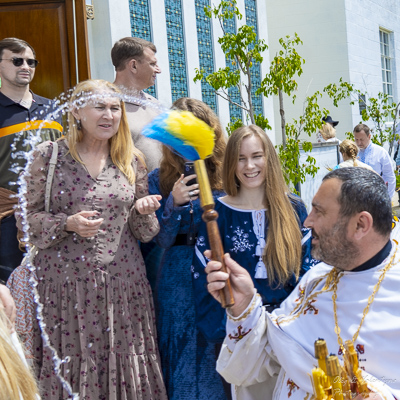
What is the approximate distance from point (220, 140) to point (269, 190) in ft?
1.59

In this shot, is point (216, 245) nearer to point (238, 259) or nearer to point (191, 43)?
point (238, 259)

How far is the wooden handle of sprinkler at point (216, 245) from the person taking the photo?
1923 mm

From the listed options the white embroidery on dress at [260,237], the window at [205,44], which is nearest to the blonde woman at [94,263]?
the white embroidery on dress at [260,237]

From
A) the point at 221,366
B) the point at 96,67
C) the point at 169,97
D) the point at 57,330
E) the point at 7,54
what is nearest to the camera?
the point at 221,366

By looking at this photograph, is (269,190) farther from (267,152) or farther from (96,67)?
(96,67)

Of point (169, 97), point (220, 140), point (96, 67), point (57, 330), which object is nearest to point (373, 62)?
point (169, 97)

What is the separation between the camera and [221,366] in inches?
92.8

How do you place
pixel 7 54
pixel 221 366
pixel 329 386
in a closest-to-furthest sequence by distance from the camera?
pixel 329 386
pixel 221 366
pixel 7 54

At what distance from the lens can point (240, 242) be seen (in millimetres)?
3088

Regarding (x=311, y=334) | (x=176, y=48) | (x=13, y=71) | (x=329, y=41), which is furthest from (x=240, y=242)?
(x=329, y=41)

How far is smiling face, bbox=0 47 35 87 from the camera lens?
3793 mm

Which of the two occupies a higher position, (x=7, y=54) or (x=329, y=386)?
(x=7, y=54)

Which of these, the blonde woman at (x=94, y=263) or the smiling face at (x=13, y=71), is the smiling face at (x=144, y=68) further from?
the blonde woman at (x=94, y=263)

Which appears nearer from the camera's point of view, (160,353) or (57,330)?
(57,330)
